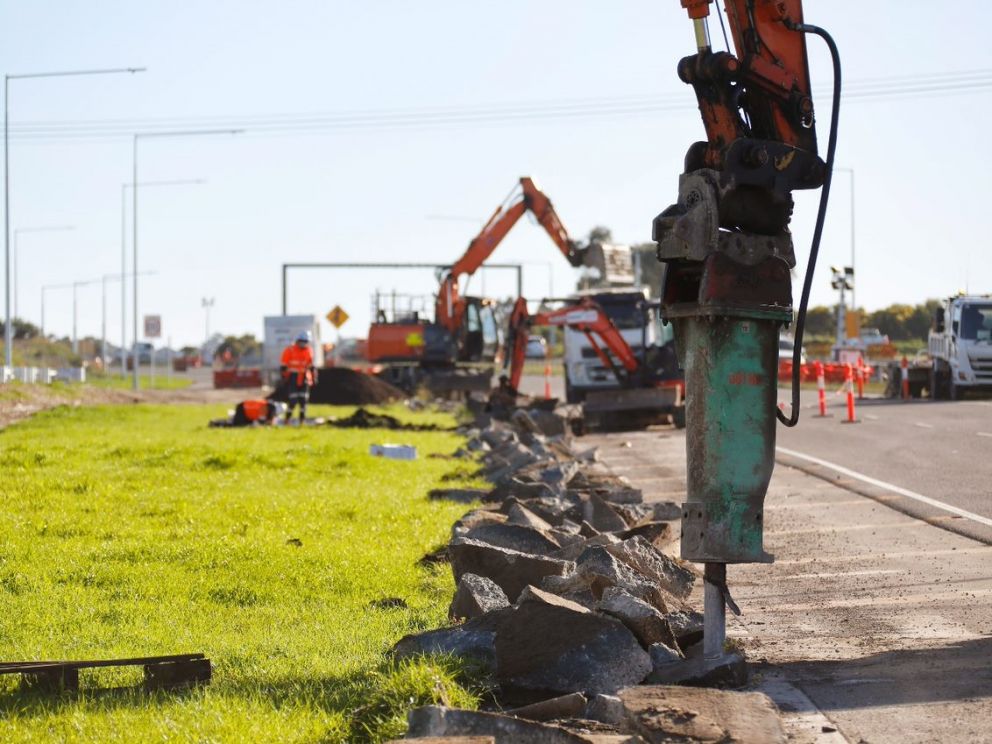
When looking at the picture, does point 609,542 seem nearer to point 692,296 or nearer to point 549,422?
point 692,296

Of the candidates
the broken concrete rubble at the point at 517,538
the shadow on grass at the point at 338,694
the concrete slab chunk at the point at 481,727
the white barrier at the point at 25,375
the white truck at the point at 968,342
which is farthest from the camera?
the white barrier at the point at 25,375

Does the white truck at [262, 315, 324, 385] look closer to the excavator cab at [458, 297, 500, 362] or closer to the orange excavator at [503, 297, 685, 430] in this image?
the excavator cab at [458, 297, 500, 362]

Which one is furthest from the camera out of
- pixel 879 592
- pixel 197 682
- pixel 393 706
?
pixel 879 592

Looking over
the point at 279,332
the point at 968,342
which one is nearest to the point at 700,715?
the point at 968,342

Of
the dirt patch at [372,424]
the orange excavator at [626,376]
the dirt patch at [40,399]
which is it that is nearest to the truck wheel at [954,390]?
the orange excavator at [626,376]

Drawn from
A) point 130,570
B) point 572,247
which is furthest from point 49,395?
point 130,570

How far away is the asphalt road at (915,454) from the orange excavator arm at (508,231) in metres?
6.71

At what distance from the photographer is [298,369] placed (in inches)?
1152

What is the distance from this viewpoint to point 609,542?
1019 centimetres

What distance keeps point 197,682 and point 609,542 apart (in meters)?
3.65

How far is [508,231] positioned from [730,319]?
105ft

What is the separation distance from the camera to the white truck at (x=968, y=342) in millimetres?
39656

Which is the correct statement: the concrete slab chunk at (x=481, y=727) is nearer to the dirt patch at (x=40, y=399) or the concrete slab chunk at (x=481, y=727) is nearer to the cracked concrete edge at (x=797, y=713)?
the cracked concrete edge at (x=797, y=713)

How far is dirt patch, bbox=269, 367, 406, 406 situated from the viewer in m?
43.9
